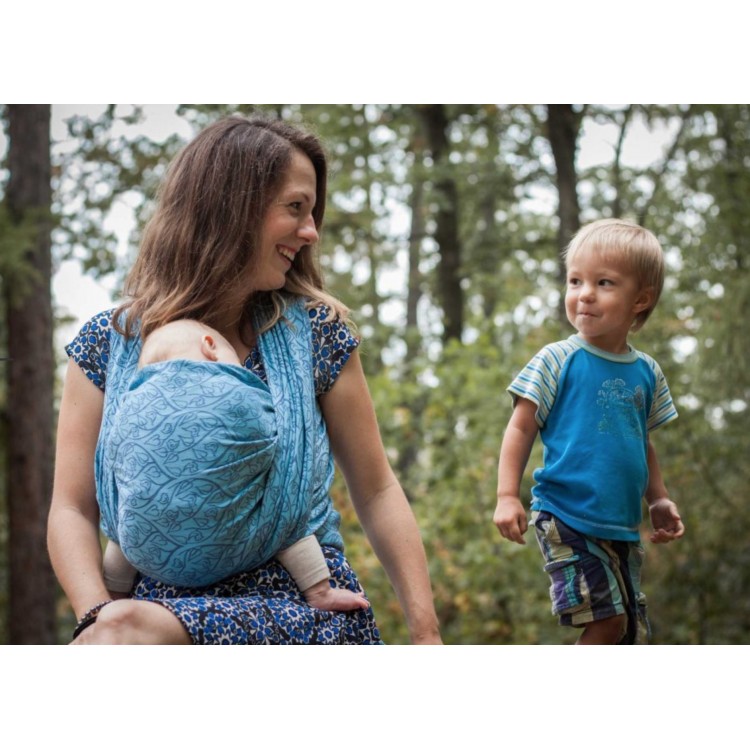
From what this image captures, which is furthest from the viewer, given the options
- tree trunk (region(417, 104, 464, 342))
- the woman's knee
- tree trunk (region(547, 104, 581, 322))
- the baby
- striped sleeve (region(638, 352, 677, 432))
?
tree trunk (region(417, 104, 464, 342))

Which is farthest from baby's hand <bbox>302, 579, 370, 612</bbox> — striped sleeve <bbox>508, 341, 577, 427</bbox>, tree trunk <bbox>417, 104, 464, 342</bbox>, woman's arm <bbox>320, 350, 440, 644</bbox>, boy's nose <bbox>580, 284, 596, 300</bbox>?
tree trunk <bbox>417, 104, 464, 342</bbox>

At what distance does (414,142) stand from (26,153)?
9.95 ft

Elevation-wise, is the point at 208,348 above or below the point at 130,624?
above

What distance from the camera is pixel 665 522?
2148 mm

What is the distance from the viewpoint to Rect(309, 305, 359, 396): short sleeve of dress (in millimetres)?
2018

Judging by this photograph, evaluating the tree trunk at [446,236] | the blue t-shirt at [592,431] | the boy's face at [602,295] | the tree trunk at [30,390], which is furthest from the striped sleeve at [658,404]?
→ the tree trunk at [446,236]

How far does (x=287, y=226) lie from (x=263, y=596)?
702 mm

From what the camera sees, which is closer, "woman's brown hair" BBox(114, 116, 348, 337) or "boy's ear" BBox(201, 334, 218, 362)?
"boy's ear" BBox(201, 334, 218, 362)

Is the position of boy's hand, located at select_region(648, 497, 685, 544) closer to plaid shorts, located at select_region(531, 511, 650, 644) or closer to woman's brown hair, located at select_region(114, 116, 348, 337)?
plaid shorts, located at select_region(531, 511, 650, 644)

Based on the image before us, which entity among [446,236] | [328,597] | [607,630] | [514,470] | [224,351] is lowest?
[607,630]

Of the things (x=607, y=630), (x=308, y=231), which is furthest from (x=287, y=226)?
(x=607, y=630)

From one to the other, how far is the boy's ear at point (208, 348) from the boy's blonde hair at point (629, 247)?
78 centimetres

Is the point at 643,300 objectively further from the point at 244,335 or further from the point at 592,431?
the point at 244,335

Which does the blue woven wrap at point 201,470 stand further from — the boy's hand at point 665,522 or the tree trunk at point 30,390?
the tree trunk at point 30,390
